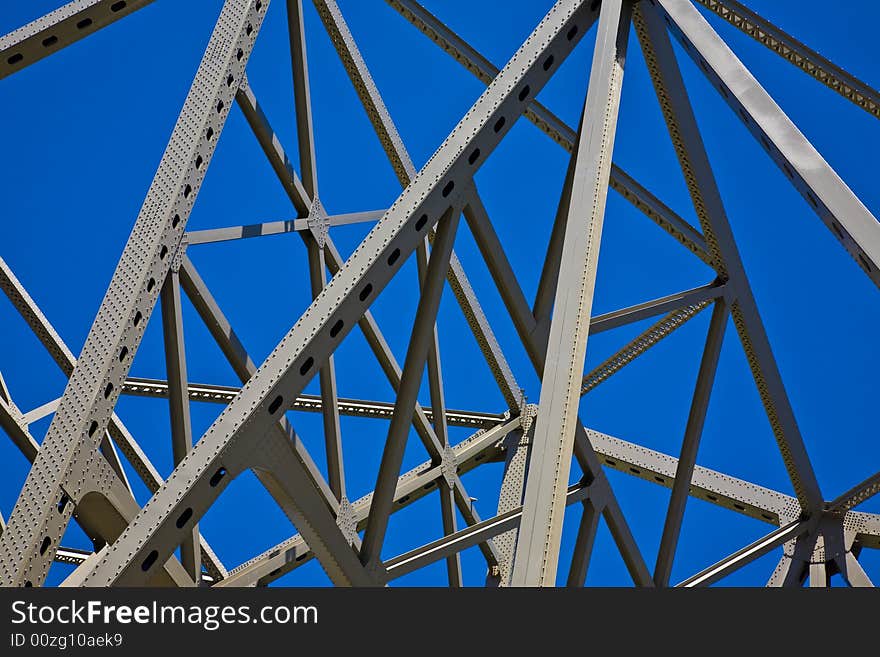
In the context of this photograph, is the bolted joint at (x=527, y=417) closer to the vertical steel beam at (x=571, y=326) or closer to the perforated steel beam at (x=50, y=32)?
the vertical steel beam at (x=571, y=326)

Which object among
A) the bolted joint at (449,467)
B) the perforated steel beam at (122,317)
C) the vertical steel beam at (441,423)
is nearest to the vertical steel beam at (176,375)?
the perforated steel beam at (122,317)

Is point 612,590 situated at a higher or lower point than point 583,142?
lower

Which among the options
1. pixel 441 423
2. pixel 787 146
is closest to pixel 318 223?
pixel 441 423

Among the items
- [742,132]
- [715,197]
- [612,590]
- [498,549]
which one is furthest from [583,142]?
[742,132]

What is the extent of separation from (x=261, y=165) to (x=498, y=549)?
85.5ft

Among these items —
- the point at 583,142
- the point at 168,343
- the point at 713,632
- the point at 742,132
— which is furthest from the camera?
Result: the point at 742,132

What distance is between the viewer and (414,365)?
12195 millimetres

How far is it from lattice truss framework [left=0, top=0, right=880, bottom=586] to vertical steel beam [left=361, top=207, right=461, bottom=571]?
0.02m

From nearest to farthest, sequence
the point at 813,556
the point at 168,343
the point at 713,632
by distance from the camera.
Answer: the point at 713,632
the point at 168,343
the point at 813,556

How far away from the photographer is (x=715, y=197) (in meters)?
15.0

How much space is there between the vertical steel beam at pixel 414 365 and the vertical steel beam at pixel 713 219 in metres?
3.24

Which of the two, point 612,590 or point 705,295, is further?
point 705,295

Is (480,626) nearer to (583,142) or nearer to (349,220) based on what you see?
(583,142)

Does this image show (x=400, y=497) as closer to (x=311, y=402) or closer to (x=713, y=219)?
(x=311, y=402)
